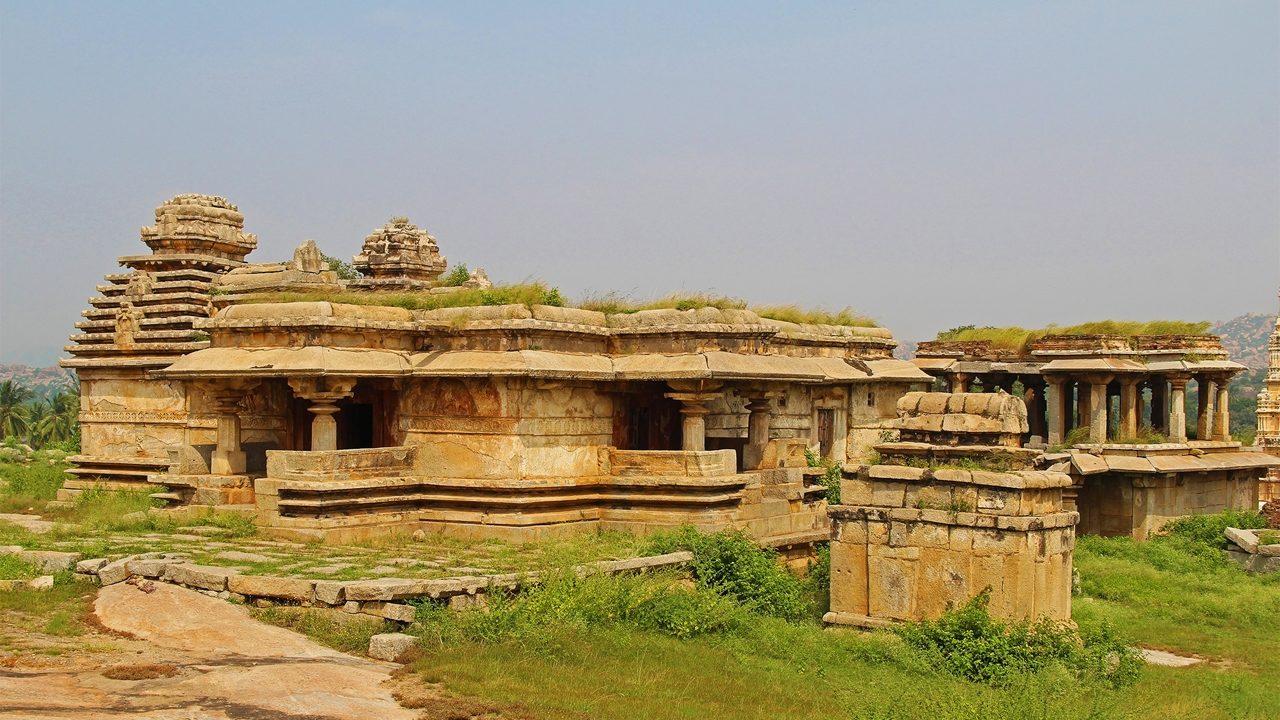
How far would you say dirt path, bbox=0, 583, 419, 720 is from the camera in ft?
23.2

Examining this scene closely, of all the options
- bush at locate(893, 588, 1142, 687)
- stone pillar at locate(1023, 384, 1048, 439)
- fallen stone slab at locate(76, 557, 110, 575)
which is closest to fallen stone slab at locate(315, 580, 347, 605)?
fallen stone slab at locate(76, 557, 110, 575)

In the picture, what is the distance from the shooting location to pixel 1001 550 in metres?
10.4

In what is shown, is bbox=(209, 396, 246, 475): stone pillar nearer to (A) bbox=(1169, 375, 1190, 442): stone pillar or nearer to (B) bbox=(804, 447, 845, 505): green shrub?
(B) bbox=(804, 447, 845, 505): green shrub

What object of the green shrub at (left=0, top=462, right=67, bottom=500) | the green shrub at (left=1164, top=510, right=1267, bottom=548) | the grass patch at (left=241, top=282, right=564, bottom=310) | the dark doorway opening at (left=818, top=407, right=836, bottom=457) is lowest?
the green shrub at (left=1164, top=510, right=1267, bottom=548)

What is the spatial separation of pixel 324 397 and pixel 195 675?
6.30 m

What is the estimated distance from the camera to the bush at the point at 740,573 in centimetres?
1247

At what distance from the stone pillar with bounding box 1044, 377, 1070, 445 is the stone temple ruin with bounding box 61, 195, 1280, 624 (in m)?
3.35

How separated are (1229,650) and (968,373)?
13058 millimetres

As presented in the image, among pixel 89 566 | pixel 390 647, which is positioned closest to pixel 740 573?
pixel 390 647

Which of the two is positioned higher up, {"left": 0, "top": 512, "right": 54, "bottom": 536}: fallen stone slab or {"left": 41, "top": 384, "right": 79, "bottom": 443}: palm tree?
{"left": 0, "top": 512, "right": 54, "bottom": 536}: fallen stone slab

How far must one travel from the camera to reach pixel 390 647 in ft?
29.3

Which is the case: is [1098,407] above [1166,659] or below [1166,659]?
above

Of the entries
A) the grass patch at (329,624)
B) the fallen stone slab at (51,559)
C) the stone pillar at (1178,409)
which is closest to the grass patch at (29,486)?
the fallen stone slab at (51,559)

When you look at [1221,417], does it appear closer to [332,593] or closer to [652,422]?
[652,422]
